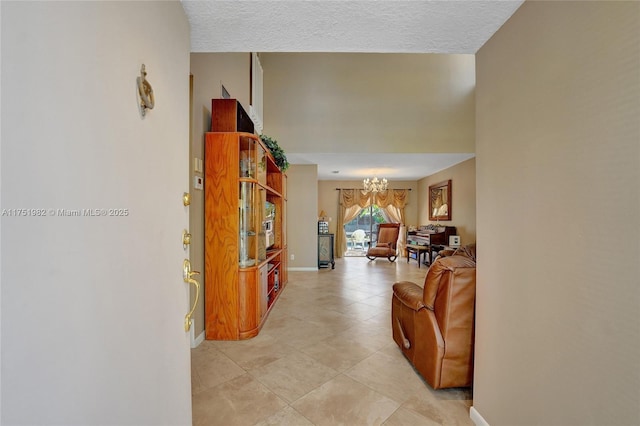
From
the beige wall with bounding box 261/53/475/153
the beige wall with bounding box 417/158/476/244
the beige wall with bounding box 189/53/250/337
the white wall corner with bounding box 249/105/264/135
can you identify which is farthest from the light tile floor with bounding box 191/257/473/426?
the beige wall with bounding box 417/158/476/244

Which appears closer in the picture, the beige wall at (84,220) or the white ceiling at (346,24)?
the beige wall at (84,220)

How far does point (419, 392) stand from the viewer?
189 cm

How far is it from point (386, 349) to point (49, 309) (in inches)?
98.5

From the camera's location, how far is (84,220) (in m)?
0.68

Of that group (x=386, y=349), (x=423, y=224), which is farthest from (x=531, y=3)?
(x=423, y=224)

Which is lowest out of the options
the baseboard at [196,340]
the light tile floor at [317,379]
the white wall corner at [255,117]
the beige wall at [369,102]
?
the light tile floor at [317,379]

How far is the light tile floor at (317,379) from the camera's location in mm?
1663

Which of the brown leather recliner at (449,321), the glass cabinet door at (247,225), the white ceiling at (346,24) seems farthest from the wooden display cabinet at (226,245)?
the brown leather recliner at (449,321)

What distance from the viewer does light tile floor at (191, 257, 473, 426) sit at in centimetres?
166

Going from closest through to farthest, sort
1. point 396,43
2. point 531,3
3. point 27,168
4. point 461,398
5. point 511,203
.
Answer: point 27,168 → point 531,3 → point 511,203 → point 396,43 → point 461,398

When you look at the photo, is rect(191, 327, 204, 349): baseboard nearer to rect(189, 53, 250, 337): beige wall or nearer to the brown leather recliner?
rect(189, 53, 250, 337): beige wall

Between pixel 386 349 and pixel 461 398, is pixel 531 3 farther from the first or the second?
pixel 386 349

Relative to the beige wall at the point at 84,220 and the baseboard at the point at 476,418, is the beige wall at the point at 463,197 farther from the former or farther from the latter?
the beige wall at the point at 84,220

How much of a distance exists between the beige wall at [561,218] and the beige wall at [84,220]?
5.06ft
